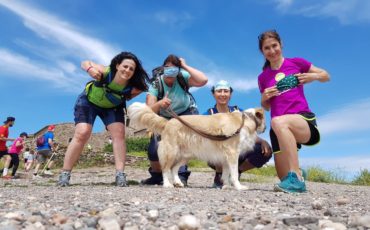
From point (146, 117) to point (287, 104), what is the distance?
2356 millimetres

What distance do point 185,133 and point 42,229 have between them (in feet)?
13.1

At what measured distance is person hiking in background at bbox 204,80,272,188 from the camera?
7.14 metres

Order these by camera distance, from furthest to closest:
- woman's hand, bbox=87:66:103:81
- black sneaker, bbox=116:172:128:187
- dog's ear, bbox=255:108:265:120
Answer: dog's ear, bbox=255:108:265:120
black sneaker, bbox=116:172:128:187
woman's hand, bbox=87:66:103:81

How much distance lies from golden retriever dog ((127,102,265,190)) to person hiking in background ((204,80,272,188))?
0.37 metres

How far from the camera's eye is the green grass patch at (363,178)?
13.3 m

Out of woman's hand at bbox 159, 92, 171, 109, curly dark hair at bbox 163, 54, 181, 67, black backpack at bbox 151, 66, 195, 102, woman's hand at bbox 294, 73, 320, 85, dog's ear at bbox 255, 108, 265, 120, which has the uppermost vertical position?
curly dark hair at bbox 163, 54, 181, 67

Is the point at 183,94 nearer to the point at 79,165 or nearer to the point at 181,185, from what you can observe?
the point at 181,185

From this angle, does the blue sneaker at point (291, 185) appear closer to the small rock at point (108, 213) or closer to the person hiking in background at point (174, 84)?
the person hiking in background at point (174, 84)

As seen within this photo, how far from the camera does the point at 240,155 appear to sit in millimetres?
7043

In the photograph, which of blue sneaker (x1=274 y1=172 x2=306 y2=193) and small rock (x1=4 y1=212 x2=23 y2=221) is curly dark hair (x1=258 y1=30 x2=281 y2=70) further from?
small rock (x1=4 y1=212 x2=23 y2=221)

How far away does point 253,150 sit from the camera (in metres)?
7.07

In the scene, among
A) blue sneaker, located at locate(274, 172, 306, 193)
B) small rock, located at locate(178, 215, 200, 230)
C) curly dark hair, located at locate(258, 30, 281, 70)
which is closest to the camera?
small rock, located at locate(178, 215, 200, 230)

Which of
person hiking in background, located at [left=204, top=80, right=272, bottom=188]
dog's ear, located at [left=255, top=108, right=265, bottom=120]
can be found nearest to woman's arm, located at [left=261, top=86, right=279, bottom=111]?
dog's ear, located at [left=255, top=108, right=265, bottom=120]

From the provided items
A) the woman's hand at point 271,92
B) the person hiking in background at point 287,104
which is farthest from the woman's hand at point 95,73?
the woman's hand at point 271,92
